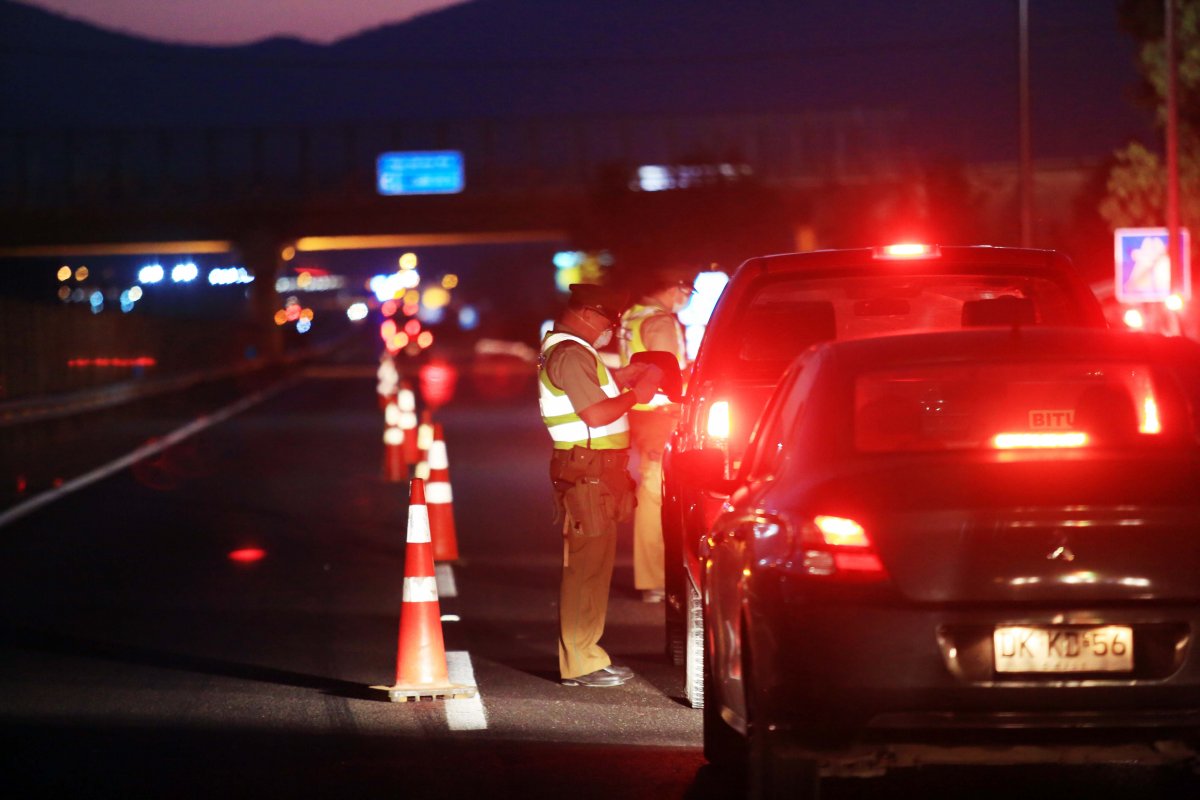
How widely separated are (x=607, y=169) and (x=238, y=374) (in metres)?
25.2

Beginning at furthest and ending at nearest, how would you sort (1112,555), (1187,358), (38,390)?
(38,390) → (1187,358) → (1112,555)

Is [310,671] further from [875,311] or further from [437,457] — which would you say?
[437,457]

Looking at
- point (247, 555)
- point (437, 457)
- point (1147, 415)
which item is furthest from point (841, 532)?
point (247, 555)

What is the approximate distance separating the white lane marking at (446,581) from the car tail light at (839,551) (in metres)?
7.32

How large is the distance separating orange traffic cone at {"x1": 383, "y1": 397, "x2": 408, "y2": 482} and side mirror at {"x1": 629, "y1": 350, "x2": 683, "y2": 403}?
11.8 m

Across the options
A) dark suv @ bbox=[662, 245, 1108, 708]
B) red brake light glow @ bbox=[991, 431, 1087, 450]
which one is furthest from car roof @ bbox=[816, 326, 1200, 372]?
dark suv @ bbox=[662, 245, 1108, 708]

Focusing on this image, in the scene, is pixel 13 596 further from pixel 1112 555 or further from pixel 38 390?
pixel 38 390

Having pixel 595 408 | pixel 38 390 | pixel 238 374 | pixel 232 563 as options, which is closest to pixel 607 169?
pixel 238 374

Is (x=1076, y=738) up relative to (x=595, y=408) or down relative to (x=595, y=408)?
down

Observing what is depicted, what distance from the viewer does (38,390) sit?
113ft

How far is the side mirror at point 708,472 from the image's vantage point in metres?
7.06

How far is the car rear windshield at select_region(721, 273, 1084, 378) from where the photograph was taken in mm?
9062

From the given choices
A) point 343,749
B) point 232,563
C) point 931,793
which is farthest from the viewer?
point 232,563

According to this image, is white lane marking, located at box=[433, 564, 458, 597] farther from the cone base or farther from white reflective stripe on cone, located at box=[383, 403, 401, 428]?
white reflective stripe on cone, located at box=[383, 403, 401, 428]
